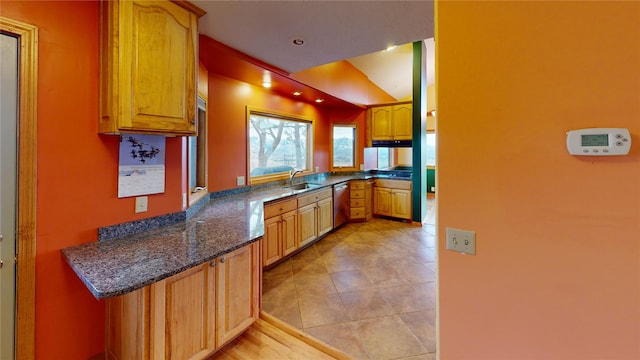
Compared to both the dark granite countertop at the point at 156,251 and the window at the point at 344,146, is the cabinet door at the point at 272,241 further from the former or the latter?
the window at the point at 344,146

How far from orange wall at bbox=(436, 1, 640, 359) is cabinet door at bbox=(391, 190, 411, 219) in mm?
4039

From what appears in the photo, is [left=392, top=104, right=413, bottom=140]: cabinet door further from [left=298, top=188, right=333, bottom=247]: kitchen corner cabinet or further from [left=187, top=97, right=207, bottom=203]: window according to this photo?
[left=187, top=97, right=207, bottom=203]: window

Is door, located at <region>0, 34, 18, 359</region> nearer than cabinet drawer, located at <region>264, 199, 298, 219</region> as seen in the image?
Yes

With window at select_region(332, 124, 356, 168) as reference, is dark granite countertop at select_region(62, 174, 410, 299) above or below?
below

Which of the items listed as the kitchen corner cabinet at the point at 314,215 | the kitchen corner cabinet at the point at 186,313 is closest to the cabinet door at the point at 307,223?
the kitchen corner cabinet at the point at 314,215

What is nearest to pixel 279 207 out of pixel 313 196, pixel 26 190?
pixel 313 196

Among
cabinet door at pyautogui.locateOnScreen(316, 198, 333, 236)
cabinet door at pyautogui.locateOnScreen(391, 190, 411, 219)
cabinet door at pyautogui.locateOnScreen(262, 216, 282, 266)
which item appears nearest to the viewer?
cabinet door at pyautogui.locateOnScreen(262, 216, 282, 266)

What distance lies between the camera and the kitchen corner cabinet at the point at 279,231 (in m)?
2.90

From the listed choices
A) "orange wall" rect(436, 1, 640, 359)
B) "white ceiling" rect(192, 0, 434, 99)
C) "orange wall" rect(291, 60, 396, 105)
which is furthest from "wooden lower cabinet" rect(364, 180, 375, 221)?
"orange wall" rect(436, 1, 640, 359)

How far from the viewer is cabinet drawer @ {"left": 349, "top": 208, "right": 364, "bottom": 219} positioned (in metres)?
5.10

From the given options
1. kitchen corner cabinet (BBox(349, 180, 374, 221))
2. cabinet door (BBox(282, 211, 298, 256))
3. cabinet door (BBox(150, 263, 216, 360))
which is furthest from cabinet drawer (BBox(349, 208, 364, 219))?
cabinet door (BBox(150, 263, 216, 360))

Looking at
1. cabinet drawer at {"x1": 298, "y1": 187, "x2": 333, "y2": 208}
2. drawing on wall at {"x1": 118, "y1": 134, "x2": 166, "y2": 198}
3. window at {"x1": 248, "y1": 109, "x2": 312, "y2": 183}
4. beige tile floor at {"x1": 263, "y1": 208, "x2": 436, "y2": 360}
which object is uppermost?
window at {"x1": 248, "y1": 109, "x2": 312, "y2": 183}

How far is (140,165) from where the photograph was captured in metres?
1.74

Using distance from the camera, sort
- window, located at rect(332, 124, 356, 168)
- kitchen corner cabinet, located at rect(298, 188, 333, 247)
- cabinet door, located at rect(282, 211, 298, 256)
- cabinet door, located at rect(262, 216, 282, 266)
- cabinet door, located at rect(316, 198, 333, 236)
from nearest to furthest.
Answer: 1. cabinet door, located at rect(262, 216, 282, 266)
2. cabinet door, located at rect(282, 211, 298, 256)
3. kitchen corner cabinet, located at rect(298, 188, 333, 247)
4. cabinet door, located at rect(316, 198, 333, 236)
5. window, located at rect(332, 124, 356, 168)
